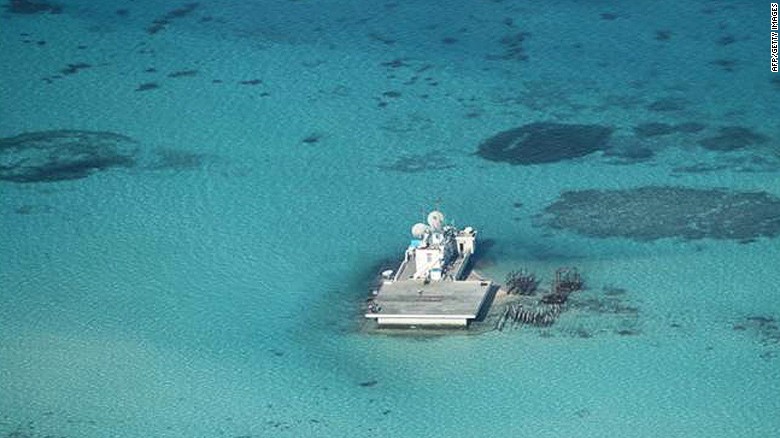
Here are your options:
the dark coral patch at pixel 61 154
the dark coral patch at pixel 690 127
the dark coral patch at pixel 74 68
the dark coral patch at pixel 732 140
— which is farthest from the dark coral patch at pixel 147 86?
the dark coral patch at pixel 732 140

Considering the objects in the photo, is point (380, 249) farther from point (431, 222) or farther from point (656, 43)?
point (656, 43)

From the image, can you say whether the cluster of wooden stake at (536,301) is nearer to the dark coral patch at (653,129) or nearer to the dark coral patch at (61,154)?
the dark coral patch at (653,129)

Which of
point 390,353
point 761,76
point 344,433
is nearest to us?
point 344,433

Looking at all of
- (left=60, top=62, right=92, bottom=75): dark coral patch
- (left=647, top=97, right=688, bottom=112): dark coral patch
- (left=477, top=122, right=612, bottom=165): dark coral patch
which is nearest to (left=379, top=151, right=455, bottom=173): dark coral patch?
(left=477, top=122, right=612, bottom=165): dark coral patch

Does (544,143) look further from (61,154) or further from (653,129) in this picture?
(61,154)

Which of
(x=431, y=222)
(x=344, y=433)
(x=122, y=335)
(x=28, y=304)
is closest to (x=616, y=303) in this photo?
(x=431, y=222)

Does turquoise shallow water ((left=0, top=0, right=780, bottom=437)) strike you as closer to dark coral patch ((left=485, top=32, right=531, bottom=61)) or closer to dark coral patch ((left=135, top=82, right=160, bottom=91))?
dark coral patch ((left=485, top=32, right=531, bottom=61))
